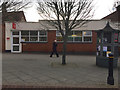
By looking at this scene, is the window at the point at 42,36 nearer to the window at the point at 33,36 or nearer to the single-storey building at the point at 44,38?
the single-storey building at the point at 44,38

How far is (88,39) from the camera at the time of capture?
13.9 meters

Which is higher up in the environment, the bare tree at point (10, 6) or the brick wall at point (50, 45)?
the bare tree at point (10, 6)

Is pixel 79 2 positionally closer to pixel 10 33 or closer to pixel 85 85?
pixel 85 85

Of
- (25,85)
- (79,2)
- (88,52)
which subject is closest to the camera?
(25,85)

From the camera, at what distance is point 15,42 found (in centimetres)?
1443

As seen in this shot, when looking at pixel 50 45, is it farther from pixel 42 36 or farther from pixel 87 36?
pixel 87 36

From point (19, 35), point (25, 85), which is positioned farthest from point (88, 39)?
point (25, 85)

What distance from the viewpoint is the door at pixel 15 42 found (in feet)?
46.9

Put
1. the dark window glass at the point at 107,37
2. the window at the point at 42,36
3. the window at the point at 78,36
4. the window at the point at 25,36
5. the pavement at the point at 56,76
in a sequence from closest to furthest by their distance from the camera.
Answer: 1. the pavement at the point at 56,76
2. the dark window glass at the point at 107,37
3. the window at the point at 78,36
4. the window at the point at 42,36
5. the window at the point at 25,36

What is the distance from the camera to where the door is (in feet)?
46.9

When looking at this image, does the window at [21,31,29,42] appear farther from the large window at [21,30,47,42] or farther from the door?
the door

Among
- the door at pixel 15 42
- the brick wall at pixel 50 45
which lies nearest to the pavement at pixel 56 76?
the brick wall at pixel 50 45

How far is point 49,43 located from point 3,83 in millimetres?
10231

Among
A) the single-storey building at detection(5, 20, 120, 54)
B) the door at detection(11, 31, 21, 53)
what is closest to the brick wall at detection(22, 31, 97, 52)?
the single-storey building at detection(5, 20, 120, 54)
